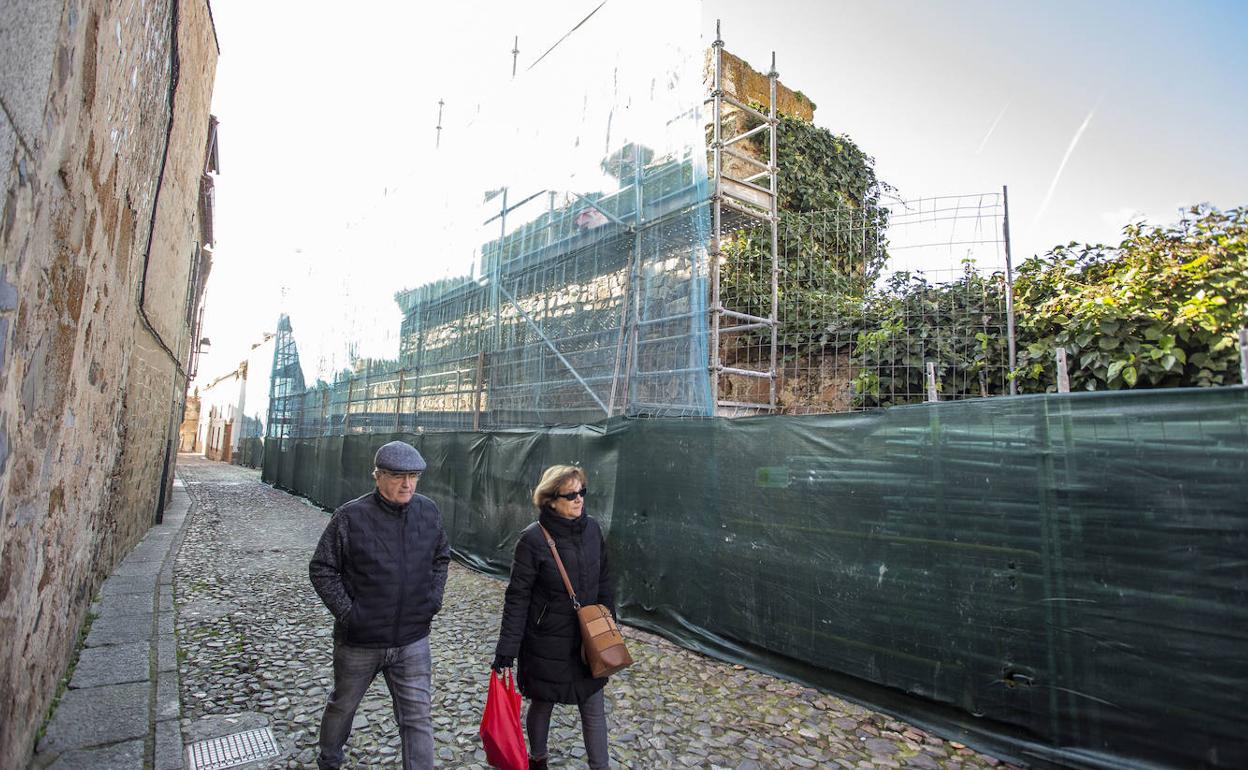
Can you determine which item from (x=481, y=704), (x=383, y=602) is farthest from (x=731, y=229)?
(x=383, y=602)

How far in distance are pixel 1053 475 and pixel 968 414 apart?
1.72 feet

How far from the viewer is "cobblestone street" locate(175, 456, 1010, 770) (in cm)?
322

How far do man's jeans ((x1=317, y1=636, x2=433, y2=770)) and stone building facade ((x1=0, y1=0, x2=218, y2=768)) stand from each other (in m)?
1.07

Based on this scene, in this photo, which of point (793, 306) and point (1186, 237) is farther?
point (793, 306)

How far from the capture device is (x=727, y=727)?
3.54 m

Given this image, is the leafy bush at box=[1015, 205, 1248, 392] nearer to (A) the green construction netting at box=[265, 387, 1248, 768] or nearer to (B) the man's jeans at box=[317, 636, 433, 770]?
(A) the green construction netting at box=[265, 387, 1248, 768]

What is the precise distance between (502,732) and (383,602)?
28.3 inches

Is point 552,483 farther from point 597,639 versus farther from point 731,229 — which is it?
point 731,229

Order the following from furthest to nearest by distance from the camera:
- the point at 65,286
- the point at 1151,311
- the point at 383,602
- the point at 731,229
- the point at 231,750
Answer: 1. the point at 731,229
2. the point at 1151,311
3. the point at 231,750
4. the point at 383,602
5. the point at 65,286

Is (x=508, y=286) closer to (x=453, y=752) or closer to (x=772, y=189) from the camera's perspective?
(x=772, y=189)

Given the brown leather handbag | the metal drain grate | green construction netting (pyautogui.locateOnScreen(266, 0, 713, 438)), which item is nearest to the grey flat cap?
the brown leather handbag

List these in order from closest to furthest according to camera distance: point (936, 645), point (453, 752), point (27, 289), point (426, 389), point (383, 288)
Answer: point (27, 289) < point (453, 752) < point (936, 645) < point (426, 389) < point (383, 288)

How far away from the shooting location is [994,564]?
11.0 feet

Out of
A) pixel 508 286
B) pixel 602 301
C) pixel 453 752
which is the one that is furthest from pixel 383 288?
pixel 453 752
